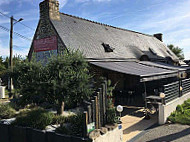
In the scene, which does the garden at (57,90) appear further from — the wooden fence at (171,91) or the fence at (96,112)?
the wooden fence at (171,91)

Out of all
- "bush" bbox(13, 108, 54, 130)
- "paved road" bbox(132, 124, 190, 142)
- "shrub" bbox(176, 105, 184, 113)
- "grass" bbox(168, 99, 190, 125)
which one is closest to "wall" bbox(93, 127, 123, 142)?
"paved road" bbox(132, 124, 190, 142)

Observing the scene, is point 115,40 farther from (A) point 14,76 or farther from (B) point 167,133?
(B) point 167,133

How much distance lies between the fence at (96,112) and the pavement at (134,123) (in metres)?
1.38

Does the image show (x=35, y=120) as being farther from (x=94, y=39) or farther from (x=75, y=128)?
(x=94, y=39)

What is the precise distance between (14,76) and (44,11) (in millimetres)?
6486

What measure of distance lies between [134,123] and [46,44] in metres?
9.36

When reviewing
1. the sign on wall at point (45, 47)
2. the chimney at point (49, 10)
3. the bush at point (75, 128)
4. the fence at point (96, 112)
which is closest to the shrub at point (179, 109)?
the fence at point (96, 112)

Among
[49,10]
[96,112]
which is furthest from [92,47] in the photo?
[96,112]

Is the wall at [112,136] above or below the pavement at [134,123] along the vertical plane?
above

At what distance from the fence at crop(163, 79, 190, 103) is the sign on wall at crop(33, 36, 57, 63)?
8.22 metres

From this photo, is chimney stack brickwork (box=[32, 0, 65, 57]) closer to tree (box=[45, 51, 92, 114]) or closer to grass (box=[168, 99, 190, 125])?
tree (box=[45, 51, 92, 114])

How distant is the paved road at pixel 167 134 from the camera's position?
566 cm

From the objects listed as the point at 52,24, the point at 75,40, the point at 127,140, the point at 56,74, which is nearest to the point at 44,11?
the point at 52,24

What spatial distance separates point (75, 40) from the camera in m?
12.6
